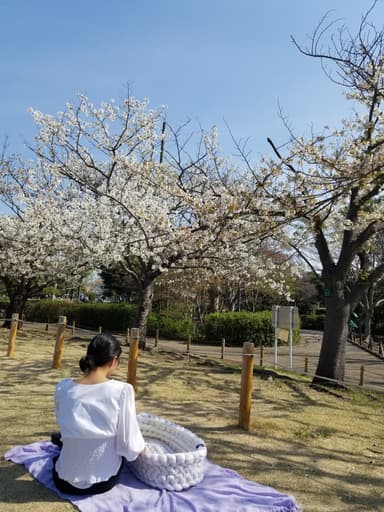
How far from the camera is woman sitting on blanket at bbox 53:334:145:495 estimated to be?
9.17ft

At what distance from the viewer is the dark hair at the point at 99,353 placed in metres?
2.89

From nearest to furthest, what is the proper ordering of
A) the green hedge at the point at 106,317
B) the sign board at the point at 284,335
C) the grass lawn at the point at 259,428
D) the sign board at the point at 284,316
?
the grass lawn at the point at 259,428 < the sign board at the point at 284,316 < the sign board at the point at 284,335 < the green hedge at the point at 106,317

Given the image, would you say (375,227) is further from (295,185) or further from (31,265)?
(31,265)

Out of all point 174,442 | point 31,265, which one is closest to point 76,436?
point 174,442

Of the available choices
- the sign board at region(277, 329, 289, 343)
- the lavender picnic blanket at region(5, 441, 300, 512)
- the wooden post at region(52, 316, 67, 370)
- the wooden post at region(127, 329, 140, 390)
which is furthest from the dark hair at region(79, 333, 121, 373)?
the sign board at region(277, 329, 289, 343)

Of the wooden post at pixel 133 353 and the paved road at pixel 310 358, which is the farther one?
the paved road at pixel 310 358

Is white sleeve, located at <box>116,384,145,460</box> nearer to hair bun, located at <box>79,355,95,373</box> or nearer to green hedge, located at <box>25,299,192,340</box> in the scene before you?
hair bun, located at <box>79,355,95,373</box>

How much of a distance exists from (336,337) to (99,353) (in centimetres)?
684

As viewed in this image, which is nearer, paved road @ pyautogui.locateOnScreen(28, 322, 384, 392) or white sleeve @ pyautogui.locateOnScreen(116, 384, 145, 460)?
white sleeve @ pyautogui.locateOnScreen(116, 384, 145, 460)

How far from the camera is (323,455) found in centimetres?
439

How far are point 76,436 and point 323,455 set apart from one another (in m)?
2.83

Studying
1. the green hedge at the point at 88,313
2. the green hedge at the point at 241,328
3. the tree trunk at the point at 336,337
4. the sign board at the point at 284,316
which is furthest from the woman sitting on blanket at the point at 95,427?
the green hedge at the point at 88,313

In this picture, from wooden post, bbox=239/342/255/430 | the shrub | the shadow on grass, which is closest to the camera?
the shadow on grass

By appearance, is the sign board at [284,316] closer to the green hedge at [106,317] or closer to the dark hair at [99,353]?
the green hedge at [106,317]
